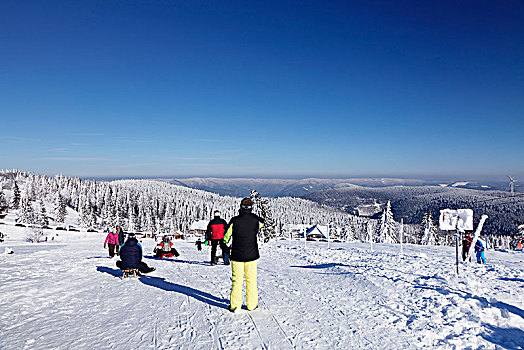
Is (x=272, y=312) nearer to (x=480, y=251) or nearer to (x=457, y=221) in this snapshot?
(x=457, y=221)

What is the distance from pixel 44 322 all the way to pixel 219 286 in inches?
157

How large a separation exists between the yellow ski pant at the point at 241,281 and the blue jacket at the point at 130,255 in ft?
16.9

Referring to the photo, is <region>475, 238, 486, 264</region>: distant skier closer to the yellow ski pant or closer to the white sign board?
the white sign board

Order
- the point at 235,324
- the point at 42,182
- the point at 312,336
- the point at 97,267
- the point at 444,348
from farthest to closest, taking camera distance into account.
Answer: the point at 42,182, the point at 97,267, the point at 235,324, the point at 312,336, the point at 444,348

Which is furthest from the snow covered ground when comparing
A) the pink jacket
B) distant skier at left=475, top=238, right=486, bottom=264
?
the pink jacket

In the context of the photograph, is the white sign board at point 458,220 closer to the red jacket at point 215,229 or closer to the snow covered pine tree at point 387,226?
the red jacket at point 215,229

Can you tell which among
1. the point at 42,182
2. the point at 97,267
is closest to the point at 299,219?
the point at 42,182

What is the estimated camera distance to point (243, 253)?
5898 millimetres

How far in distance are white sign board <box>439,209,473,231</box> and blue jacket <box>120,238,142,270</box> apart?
31.6 feet

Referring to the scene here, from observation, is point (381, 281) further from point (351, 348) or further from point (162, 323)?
point (162, 323)

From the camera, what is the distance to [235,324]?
5.42 m

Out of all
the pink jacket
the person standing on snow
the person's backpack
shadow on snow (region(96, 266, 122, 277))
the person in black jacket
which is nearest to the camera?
the person standing on snow

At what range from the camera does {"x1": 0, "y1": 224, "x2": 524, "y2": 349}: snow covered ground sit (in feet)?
15.6

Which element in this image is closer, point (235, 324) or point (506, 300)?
point (235, 324)
